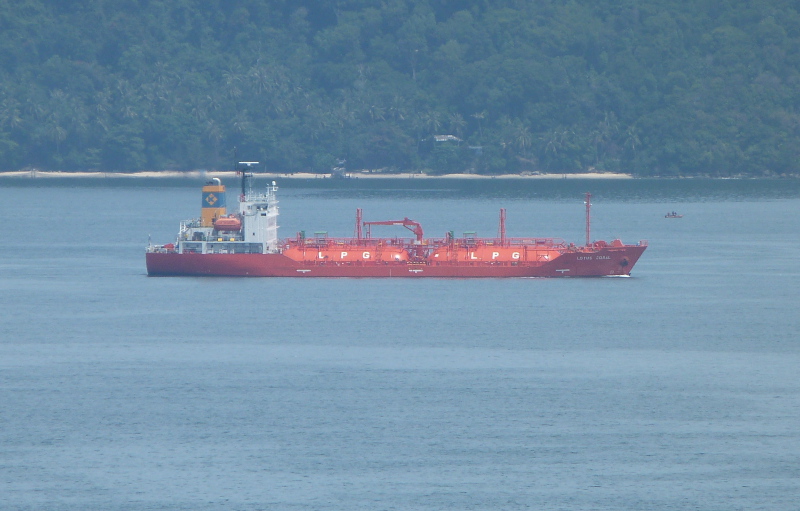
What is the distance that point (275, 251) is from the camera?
95.4 m

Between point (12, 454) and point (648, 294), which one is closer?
point (12, 454)

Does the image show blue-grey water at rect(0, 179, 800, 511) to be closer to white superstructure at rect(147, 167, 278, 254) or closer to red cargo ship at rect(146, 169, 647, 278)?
red cargo ship at rect(146, 169, 647, 278)

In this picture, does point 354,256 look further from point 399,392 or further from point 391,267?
point 399,392

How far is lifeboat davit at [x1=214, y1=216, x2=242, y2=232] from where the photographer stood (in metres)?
93.4

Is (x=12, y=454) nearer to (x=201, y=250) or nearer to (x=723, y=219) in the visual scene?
(x=201, y=250)

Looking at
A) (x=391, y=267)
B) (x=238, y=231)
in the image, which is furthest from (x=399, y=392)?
(x=238, y=231)

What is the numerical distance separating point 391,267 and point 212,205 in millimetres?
13055

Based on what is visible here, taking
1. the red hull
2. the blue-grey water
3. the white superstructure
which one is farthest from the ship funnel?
the blue-grey water

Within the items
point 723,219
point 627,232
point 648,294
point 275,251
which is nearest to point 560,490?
point 648,294

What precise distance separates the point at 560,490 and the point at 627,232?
98.0 metres

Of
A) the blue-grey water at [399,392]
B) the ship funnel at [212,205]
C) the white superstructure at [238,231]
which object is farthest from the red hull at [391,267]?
the ship funnel at [212,205]

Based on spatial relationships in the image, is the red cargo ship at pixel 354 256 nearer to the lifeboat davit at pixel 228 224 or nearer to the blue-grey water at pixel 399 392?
the lifeboat davit at pixel 228 224

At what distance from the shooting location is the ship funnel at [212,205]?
316 feet

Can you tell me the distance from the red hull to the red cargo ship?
0.22 feet
